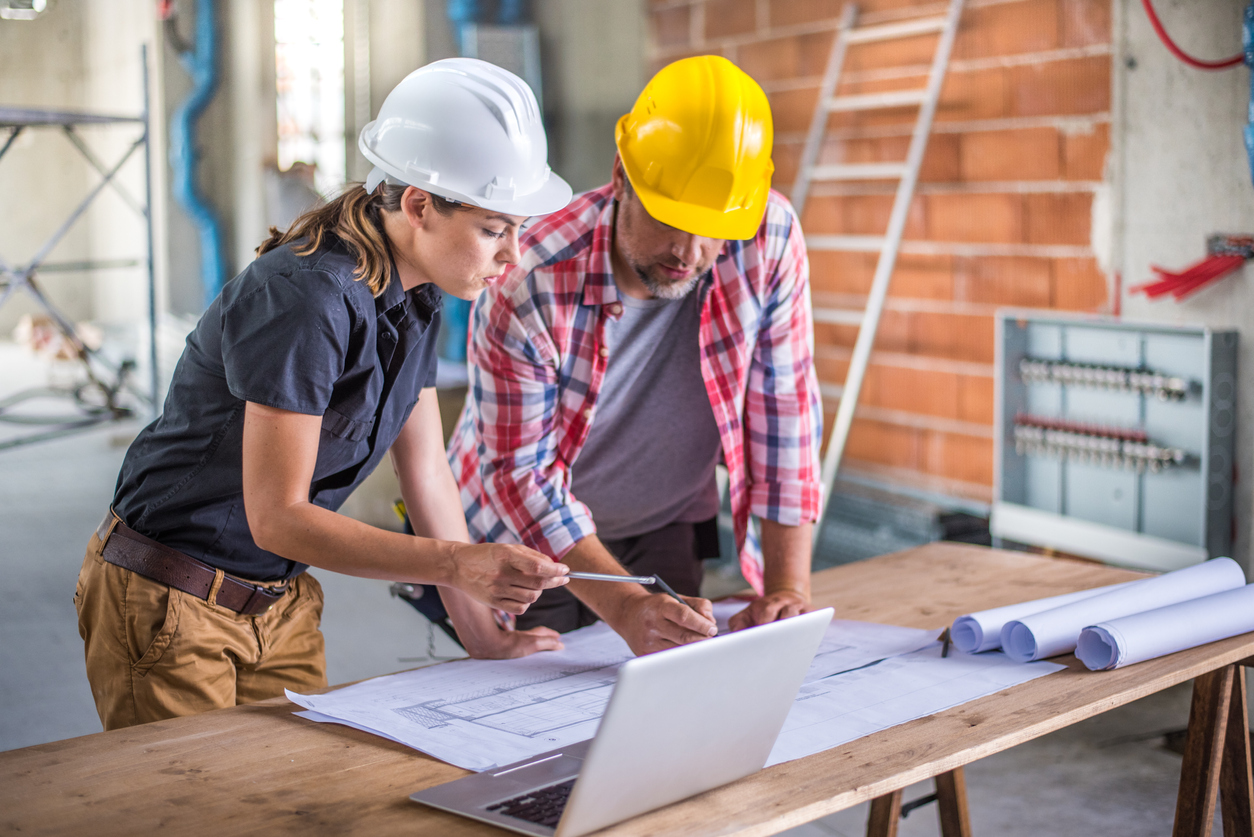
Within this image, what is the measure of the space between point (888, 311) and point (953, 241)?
424 mm

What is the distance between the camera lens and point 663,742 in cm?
97

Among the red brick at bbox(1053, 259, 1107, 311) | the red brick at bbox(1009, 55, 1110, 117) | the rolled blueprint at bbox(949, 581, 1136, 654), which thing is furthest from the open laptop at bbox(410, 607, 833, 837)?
the red brick at bbox(1009, 55, 1110, 117)

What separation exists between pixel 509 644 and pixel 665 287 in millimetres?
598

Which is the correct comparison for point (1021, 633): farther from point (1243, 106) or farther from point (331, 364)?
point (1243, 106)

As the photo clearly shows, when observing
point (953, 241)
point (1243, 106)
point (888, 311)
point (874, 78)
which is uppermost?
point (874, 78)

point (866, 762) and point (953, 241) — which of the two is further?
point (953, 241)

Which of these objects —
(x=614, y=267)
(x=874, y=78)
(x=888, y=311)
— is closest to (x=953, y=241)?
(x=888, y=311)

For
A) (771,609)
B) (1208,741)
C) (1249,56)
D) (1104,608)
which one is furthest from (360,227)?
(1249,56)

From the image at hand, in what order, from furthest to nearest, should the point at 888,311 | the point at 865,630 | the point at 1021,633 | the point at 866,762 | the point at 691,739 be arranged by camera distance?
the point at 888,311
the point at 865,630
the point at 1021,633
the point at 866,762
the point at 691,739

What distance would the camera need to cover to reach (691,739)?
101 cm

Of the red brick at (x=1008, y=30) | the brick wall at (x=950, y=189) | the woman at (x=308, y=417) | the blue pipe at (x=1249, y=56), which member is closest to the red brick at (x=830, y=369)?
the brick wall at (x=950, y=189)

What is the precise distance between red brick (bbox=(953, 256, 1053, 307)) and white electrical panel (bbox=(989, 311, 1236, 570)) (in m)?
0.27

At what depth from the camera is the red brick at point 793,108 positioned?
447cm

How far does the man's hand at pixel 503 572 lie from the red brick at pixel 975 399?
9.58 ft
